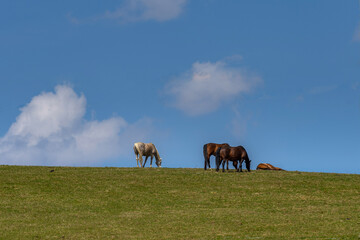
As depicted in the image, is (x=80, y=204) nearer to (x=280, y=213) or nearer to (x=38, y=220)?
(x=38, y=220)

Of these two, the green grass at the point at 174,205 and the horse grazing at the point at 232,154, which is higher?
the horse grazing at the point at 232,154

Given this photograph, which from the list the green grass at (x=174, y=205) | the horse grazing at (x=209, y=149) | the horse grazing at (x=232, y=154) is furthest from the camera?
the horse grazing at (x=209, y=149)

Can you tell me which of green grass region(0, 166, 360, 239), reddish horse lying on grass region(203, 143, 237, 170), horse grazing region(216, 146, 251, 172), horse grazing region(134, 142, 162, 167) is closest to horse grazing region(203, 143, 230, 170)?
reddish horse lying on grass region(203, 143, 237, 170)

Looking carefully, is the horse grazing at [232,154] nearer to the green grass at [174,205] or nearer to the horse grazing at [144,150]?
the green grass at [174,205]

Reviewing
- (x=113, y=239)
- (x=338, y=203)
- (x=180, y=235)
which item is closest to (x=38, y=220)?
(x=113, y=239)

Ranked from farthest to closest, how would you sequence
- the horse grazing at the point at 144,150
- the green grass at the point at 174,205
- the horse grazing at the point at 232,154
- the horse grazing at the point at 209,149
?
the horse grazing at the point at 144,150
the horse grazing at the point at 209,149
the horse grazing at the point at 232,154
the green grass at the point at 174,205

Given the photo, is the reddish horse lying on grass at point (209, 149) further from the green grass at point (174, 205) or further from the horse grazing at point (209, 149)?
the green grass at point (174, 205)

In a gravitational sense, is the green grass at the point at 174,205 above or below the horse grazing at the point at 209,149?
below

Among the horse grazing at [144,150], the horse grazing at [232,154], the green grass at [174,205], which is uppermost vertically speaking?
the horse grazing at [144,150]

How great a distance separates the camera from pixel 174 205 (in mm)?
22031

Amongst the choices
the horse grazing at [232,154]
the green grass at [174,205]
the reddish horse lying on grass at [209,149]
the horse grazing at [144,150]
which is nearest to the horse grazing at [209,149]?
the reddish horse lying on grass at [209,149]

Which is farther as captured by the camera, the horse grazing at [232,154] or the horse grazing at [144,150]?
the horse grazing at [144,150]

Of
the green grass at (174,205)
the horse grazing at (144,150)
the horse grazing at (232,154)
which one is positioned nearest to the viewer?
the green grass at (174,205)

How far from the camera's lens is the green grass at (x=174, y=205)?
1695cm
